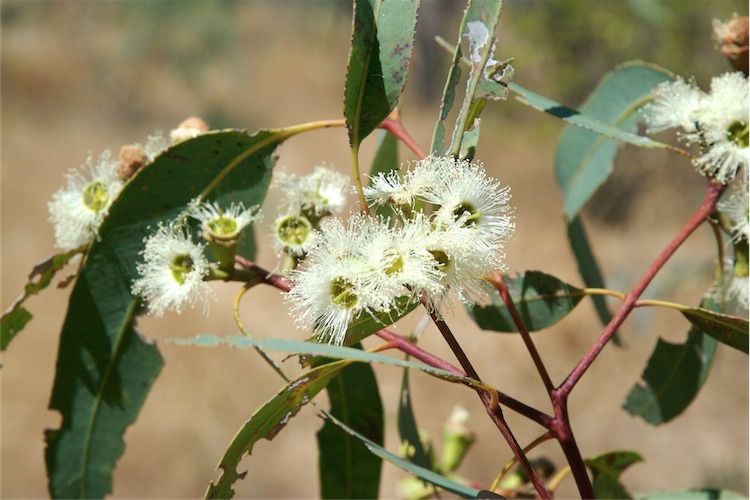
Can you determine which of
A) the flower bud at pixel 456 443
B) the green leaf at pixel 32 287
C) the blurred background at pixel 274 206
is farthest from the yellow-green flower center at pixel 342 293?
the blurred background at pixel 274 206

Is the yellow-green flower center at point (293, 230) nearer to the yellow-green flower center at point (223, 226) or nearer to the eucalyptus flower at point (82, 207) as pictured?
the yellow-green flower center at point (223, 226)

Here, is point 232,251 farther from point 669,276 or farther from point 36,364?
point 36,364

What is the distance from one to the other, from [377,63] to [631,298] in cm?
34

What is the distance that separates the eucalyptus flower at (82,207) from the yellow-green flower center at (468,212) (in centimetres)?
47

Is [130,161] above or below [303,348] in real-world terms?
above

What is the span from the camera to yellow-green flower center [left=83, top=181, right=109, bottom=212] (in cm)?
99

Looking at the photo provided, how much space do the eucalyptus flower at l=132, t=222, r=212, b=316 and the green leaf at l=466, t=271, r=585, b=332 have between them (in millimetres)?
329

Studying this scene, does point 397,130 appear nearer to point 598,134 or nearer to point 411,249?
point 411,249

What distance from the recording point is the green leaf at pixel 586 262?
1264 millimetres

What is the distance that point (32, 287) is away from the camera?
985 mm

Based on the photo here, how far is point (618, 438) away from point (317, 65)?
7.98m

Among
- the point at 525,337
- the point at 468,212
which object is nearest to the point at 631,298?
the point at 525,337

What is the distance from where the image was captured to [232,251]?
810 mm

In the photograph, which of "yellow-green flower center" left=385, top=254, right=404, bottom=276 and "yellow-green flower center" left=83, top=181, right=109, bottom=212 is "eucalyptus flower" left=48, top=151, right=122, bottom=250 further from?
"yellow-green flower center" left=385, top=254, right=404, bottom=276
